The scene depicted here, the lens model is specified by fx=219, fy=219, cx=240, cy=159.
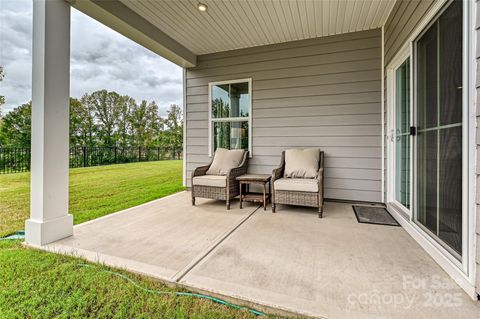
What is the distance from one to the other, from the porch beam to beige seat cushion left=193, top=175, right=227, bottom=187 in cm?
235

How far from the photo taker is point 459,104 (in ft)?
4.99

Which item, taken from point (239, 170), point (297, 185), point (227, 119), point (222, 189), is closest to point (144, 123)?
point (227, 119)

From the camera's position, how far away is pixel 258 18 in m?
3.30

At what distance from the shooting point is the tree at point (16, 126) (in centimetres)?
690

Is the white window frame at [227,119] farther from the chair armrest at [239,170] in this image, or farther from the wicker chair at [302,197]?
the wicker chair at [302,197]

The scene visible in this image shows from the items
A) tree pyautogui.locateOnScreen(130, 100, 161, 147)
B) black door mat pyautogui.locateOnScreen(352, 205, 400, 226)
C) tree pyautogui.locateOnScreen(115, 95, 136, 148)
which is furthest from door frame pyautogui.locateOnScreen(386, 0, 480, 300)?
tree pyautogui.locateOnScreen(130, 100, 161, 147)

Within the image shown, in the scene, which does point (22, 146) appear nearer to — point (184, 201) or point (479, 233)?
point (184, 201)

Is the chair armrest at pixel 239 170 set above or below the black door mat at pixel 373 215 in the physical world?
above

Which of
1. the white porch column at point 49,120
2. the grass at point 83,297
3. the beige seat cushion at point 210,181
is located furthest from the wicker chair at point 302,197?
the white porch column at point 49,120

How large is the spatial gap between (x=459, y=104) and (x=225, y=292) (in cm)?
203

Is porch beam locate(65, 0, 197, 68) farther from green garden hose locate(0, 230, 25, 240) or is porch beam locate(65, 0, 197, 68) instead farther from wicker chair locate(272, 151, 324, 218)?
wicker chair locate(272, 151, 324, 218)

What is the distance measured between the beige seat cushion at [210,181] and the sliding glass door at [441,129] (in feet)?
7.90

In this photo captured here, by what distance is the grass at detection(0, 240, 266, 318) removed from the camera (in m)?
1.22

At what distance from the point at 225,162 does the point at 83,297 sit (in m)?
2.85
